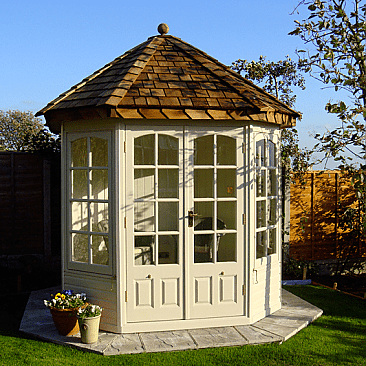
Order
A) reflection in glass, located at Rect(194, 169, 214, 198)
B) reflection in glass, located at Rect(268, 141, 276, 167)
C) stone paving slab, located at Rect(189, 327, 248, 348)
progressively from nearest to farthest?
1. stone paving slab, located at Rect(189, 327, 248, 348)
2. reflection in glass, located at Rect(194, 169, 214, 198)
3. reflection in glass, located at Rect(268, 141, 276, 167)

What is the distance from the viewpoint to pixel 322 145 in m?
6.17

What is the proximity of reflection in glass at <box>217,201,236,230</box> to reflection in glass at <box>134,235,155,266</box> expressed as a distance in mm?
903

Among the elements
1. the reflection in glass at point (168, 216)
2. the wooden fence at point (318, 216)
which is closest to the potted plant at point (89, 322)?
the reflection in glass at point (168, 216)

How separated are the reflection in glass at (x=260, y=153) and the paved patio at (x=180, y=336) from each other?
201 cm

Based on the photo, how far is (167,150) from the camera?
17.4 feet

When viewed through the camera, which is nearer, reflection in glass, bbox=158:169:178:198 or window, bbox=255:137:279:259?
reflection in glass, bbox=158:169:178:198

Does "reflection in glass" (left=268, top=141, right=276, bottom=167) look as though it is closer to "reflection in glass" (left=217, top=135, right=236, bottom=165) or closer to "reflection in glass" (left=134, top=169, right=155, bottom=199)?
"reflection in glass" (left=217, top=135, right=236, bottom=165)

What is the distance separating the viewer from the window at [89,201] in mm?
5289

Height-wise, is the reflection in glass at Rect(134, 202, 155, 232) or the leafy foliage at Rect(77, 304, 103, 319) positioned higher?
the reflection in glass at Rect(134, 202, 155, 232)

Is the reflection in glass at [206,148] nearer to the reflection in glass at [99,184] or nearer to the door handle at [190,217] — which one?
the door handle at [190,217]

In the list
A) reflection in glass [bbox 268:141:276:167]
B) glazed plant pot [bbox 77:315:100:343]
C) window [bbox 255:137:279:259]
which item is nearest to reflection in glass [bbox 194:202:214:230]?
window [bbox 255:137:279:259]

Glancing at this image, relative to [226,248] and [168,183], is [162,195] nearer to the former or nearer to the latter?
[168,183]

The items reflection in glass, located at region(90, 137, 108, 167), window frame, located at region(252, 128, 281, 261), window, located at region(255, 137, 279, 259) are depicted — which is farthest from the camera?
window, located at region(255, 137, 279, 259)

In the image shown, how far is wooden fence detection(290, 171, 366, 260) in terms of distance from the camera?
28.3ft
